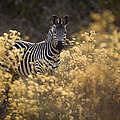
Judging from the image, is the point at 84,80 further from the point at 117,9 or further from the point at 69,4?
the point at 69,4

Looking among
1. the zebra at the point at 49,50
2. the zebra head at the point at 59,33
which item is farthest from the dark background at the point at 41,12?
the zebra head at the point at 59,33

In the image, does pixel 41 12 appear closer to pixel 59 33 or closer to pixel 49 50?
pixel 49 50

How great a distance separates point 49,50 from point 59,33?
60 centimetres

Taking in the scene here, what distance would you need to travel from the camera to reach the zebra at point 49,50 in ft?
23.9

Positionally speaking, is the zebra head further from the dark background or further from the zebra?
the dark background

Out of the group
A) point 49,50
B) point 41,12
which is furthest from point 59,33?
point 41,12

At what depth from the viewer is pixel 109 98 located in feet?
17.2

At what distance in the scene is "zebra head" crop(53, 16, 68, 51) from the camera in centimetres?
723

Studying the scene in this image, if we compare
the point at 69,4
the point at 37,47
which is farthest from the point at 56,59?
the point at 69,4

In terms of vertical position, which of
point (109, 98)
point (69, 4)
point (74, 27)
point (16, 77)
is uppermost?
point (69, 4)

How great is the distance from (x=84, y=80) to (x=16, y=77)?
10.5ft

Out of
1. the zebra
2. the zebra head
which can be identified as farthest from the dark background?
the zebra head

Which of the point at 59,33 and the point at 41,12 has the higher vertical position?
the point at 41,12

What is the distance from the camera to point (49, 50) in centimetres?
771
